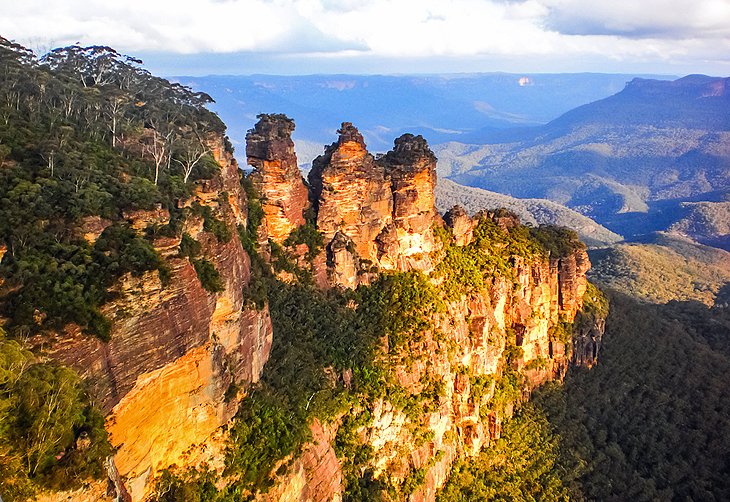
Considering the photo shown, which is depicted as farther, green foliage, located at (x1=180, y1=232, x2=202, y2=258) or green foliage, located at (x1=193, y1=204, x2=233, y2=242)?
green foliage, located at (x1=193, y1=204, x2=233, y2=242)

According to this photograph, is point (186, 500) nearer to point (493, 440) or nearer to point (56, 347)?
point (56, 347)

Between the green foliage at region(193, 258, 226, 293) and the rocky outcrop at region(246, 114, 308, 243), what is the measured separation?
13452 mm

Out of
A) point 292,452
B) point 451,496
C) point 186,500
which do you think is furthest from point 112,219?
point 451,496

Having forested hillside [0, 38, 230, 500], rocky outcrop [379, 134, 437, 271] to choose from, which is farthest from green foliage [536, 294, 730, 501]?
forested hillside [0, 38, 230, 500]

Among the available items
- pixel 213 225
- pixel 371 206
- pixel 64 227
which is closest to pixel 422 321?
pixel 371 206

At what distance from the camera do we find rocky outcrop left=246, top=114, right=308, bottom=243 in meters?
35.7

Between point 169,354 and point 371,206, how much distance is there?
2436 cm

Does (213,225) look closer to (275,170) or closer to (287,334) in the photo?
(287,334)

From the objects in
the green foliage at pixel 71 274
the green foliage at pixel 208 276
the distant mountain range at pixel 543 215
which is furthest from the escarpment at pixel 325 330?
the distant mountain range at pixel 543 215

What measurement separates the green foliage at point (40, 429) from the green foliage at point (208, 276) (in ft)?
24.1

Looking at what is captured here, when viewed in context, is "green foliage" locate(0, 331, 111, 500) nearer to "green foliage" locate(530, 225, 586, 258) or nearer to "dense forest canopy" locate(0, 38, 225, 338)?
"dense forest canopy" locate(0, 38, 225, 338)

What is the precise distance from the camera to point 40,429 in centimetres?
1416

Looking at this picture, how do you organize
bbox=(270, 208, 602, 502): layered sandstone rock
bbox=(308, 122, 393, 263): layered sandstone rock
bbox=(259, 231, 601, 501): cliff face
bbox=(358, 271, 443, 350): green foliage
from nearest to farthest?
bbox=(259, 231, 601, 501): cliff face < bbox=(270, 208, 602, 502): layered sandstone rock < bbox=(358, 271, 443, 350): green foliage < bbox=(308, 122, 393, 263): layered sandstone rock

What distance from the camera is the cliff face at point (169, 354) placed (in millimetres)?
17891
